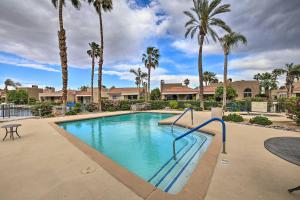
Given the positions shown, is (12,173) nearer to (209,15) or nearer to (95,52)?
(209,15)

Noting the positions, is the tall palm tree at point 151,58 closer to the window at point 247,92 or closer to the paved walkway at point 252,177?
the window at point 247,92

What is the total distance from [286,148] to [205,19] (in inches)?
734

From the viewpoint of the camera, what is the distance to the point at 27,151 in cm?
506

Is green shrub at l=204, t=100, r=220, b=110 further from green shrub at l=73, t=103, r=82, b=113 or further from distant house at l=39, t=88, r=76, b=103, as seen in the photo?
distant house at l=39, t=88, r=76, b=103

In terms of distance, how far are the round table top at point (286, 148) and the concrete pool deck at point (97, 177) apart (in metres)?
0.28

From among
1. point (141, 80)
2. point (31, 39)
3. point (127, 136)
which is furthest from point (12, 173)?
point (141, 80)

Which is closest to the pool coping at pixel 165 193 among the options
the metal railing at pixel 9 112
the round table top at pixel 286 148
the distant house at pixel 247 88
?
the round table top at pixel 286 148

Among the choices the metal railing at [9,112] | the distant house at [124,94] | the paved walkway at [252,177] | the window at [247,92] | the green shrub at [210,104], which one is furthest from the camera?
the distant house at [124,94]

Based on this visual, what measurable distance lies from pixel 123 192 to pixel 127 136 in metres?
6.46

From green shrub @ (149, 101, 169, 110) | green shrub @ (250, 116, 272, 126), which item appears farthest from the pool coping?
green shrub @ (149, 101, 169, 110)

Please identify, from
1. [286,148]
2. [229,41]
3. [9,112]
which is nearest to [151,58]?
[229,41]

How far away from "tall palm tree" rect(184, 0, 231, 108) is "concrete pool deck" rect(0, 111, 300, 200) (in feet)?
59.4

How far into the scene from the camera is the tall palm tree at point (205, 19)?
60.9 feet

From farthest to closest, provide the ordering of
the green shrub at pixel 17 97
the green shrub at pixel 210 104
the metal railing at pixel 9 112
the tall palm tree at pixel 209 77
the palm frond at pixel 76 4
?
the tall palm tree at pixel 209 77
the green shrub at pixel 17 97
the green shrub at pixel 210 104
the palm frond at pixel 76 4
the metal railing at pixel 9 112
